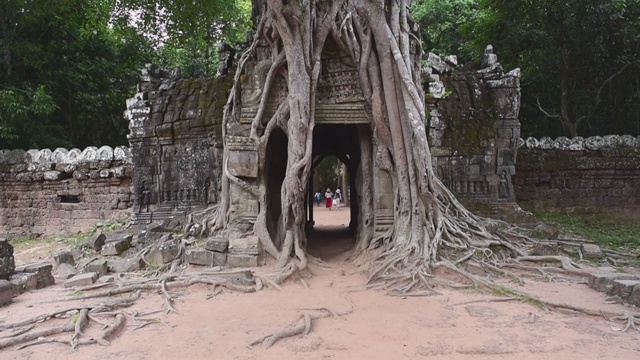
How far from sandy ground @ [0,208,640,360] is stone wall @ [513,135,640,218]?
419 centimetres

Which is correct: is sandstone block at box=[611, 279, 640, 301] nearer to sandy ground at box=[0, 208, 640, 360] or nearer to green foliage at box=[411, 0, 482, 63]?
sandy ground at box=[0, 208, 640, 360]

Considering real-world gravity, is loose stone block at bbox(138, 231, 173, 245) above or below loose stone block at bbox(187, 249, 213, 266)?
above

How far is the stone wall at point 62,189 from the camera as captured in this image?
8789mm

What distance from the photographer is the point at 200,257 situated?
5355mm

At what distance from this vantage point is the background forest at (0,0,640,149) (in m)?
9.04

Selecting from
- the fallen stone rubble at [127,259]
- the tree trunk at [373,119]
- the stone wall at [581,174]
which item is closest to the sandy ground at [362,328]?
the fallen stone rubble at [127,259]

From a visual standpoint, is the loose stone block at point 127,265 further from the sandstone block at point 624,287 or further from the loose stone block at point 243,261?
the sandstone block at point 624,287

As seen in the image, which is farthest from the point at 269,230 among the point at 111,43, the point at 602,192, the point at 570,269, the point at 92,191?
the point at 111,43

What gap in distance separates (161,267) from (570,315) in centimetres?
450

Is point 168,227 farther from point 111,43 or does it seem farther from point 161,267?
point 111,43

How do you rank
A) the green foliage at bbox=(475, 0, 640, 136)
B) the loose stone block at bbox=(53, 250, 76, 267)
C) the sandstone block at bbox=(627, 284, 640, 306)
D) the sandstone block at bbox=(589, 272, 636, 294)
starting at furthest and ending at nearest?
the green foliage at bbox=(475, 0, 640, 136), the loose stone block at bbox=(53, 250, 76, 267), the sandstone block at bbox=(589, 272, 636, 294), the sandstone block at bbox=(627, 284, 640, 306)

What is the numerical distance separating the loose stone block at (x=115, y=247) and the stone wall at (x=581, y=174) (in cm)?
709

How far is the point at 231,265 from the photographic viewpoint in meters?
5.26

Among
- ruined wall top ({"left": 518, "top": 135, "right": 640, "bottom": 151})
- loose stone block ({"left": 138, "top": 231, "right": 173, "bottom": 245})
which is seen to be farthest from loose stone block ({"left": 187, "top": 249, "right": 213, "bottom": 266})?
ruined wall top ({"left": 518, "top": 135, "right": 640, "bottom": 151})
